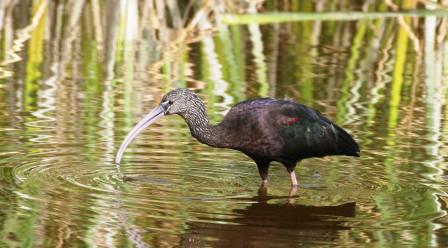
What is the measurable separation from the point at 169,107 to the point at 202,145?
106cm

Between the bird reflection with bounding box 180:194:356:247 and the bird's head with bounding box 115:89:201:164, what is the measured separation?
36.1 inches

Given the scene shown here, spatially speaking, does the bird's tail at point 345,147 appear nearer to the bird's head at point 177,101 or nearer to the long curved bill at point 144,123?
the bird's head at point 177,101

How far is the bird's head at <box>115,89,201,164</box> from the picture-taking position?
8070 millimetres

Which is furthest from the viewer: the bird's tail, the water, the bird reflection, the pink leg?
the bird's tail

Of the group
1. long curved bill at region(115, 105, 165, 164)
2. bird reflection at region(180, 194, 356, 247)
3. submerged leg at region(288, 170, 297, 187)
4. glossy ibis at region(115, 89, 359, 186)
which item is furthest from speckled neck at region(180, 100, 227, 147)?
bird reflection at region(180, 194, 356, 247)

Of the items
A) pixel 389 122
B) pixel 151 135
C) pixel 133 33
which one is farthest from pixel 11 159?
pixel 133 33

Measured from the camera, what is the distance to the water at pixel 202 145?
6660 millimetres

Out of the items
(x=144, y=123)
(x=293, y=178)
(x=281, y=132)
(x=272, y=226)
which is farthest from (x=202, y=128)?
(x=272, y=226)

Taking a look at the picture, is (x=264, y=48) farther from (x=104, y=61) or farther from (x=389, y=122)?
(x=389, y=122)

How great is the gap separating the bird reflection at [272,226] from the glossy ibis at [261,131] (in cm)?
64

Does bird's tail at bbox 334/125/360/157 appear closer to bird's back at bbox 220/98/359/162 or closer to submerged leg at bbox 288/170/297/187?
bird's back at bbox 220/98/359/162

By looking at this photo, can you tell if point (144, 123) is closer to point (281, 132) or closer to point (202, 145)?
point (281, 132)

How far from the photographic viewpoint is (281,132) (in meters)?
8.14

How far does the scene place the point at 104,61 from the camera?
40.9 ft
